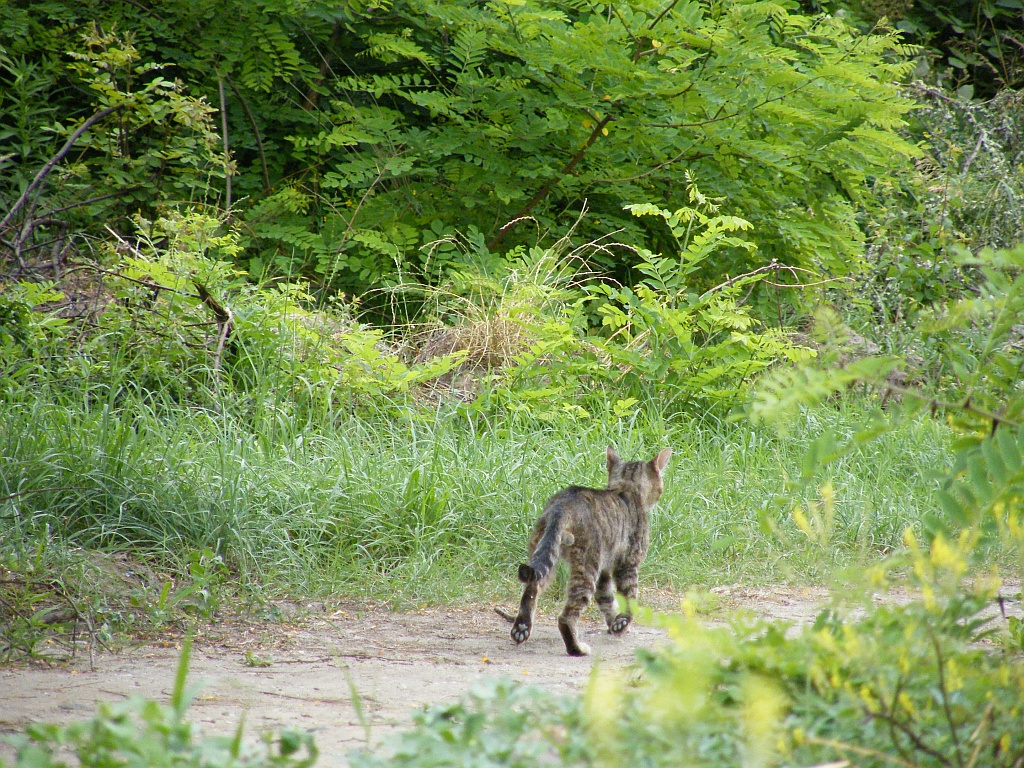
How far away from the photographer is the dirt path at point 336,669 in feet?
10.6

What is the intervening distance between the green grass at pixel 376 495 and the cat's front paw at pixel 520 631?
75 cm

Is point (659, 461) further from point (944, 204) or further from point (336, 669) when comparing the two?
point (944, 204)

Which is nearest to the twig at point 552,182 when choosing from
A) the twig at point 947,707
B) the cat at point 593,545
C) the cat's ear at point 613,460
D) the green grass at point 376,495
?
the green grass at point 376,495

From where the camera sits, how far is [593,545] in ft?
15.3

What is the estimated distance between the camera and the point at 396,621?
15.9ft

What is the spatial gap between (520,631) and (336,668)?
85cm

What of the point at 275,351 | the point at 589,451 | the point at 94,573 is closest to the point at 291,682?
the point at 94,573

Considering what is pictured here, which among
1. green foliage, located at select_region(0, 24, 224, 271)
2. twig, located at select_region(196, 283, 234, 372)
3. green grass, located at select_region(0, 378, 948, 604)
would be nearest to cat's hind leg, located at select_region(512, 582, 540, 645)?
green grass, located at select_region(0, 378, 948, 604)

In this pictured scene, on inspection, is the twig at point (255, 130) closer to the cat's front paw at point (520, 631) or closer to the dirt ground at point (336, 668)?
the dirt ground at point (336, 668)

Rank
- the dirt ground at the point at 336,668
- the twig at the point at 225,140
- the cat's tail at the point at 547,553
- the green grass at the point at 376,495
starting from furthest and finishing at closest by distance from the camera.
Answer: the twig at the point at 225,140 → the green grass at the point at 376,495 → the cat's tail at the point at 547,553 → the dirt ground at the point at 336,668

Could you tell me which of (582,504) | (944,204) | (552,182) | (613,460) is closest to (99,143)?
(552,182)

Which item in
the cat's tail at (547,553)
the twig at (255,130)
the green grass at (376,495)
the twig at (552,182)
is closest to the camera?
the cat's tail at (547,553)

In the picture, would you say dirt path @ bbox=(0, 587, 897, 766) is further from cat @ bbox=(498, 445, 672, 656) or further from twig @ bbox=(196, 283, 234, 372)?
twig @ bbox=(196, 283, 234, 372)

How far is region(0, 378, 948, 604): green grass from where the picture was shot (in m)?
5.19
